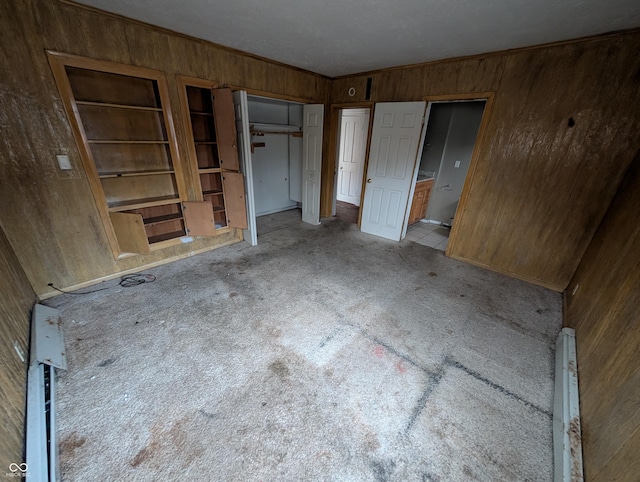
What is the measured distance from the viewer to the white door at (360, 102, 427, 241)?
3.50 m

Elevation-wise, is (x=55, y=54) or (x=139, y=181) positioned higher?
(x=55, y=54)

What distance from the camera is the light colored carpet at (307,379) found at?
127cm

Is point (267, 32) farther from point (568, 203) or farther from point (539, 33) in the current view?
point (568, 203)

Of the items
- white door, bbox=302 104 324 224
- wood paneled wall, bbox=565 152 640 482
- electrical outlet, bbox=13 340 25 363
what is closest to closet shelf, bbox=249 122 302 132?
white door, bbox=302 104 324 224

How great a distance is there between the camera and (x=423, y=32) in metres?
2.27

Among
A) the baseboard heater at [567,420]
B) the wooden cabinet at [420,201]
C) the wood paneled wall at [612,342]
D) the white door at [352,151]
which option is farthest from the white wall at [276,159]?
the baseboard heater at [567,420]

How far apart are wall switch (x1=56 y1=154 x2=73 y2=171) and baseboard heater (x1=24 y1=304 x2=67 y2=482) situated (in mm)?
1281

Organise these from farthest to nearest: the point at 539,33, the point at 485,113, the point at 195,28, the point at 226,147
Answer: the point at 226,147 → the point at 485,113 → the point at 195,28 → the point at 539,33

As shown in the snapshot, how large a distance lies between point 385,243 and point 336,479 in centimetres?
317

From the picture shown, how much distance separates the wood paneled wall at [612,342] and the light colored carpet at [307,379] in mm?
256

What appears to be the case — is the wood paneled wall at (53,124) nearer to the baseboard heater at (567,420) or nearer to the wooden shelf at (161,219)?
the wooden shelf at (161,219)

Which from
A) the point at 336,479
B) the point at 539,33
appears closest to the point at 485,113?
the point at 539,33

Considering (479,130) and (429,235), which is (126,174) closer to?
(479,130)

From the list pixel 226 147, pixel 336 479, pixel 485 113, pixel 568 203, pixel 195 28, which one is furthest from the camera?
pixel 226 147
